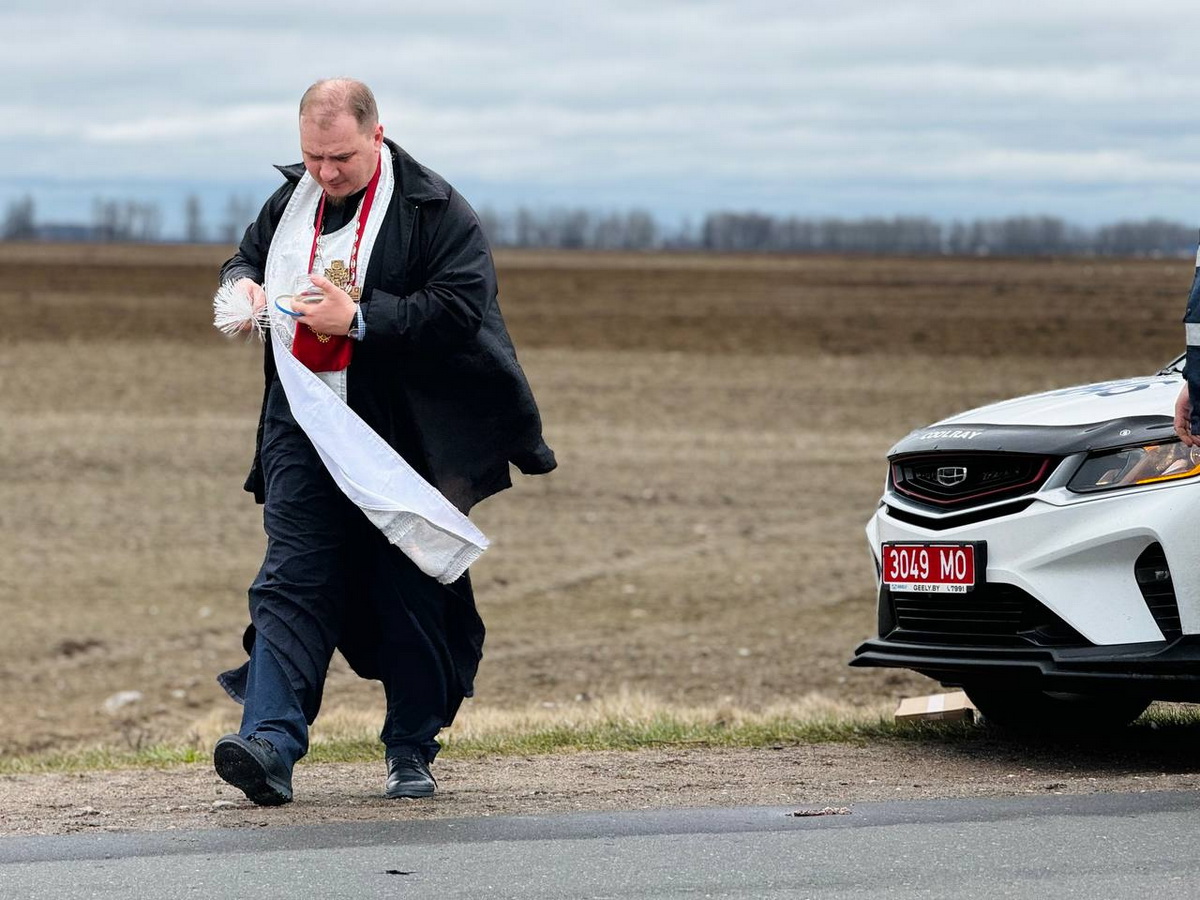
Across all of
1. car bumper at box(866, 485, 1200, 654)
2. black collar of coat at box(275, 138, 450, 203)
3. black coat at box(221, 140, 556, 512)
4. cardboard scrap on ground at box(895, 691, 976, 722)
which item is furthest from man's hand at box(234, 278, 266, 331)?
cardboard scrap on ground at box(895, 691, 976, 722)

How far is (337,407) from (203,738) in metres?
3.29

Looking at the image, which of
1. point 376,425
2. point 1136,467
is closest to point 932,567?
point 1136,467

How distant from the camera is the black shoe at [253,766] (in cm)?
530

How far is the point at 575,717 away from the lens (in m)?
8.02

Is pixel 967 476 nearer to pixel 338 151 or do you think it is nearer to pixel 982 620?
pixel 982 620

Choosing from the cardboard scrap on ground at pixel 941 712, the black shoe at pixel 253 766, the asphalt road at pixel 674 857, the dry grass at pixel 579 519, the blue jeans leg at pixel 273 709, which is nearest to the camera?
the asphalt road at pixel 674 857

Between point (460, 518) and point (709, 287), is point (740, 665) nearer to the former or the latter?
point (460, 518)

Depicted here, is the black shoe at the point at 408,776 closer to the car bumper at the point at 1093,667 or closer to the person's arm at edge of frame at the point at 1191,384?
the car bumper at the point at 1093,667

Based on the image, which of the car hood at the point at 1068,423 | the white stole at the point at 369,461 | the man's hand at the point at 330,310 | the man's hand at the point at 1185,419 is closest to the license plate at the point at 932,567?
the car hood at the point at 1068,423

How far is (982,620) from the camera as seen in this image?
6.17m

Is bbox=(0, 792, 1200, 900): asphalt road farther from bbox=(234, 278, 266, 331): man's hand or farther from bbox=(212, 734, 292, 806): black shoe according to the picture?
bbox=(234, 278, 266, 331): man's hand

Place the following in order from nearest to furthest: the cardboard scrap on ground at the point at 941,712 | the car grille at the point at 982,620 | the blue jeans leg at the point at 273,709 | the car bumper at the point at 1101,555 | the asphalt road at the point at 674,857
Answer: the asphalt road at the point at 674,857, the blue jeans leg at the point at 273,709, the car bumper at the point at 1101,555, the car grille at the point at 982,620, the cardboard scrap on ground at the point at 941,712

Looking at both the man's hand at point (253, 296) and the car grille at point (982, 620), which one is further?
the car grille at point (982, 620)

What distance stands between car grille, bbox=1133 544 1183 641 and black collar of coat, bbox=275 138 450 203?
2392 mm
